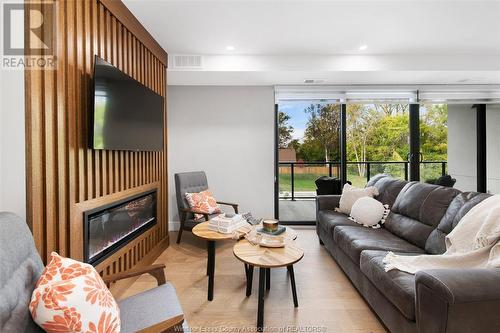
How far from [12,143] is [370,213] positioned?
3126mm

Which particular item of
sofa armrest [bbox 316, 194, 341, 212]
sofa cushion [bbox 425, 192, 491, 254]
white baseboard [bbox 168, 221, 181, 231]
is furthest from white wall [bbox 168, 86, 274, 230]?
sofa cushion [bbox 425, 192, 491, 254]

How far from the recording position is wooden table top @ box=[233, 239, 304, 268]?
1.75 meters

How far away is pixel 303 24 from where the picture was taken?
2.52m

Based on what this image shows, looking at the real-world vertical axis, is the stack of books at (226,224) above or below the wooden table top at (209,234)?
above

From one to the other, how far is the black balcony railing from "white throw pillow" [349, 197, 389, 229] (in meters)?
1.43

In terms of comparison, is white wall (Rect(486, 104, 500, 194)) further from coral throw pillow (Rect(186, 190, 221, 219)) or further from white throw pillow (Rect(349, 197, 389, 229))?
coral throw pillow (Rect(186, 190, 221, 219))

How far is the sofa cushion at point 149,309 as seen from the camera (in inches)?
48.2

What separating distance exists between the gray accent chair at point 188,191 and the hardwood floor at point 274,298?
430 mm

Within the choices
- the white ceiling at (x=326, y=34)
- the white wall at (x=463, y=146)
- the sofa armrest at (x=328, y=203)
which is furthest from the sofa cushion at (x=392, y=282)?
the white wall at (x=463, y=146)

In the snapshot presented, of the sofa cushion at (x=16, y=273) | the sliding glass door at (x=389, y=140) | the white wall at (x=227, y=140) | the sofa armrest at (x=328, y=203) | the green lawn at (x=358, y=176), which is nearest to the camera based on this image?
the sofa cushion at (x=16, y=273)

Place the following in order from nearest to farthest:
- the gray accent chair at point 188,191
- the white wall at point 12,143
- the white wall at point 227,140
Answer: the white wall at point 12,143
the gray accent chair at point 188,191
the white wall at point 227,140

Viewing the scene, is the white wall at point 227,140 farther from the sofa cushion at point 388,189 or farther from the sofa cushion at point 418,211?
the sofa cushion at point 418,211
